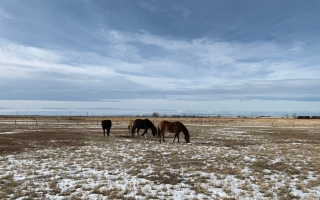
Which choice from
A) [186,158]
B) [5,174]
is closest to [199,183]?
[186,158]

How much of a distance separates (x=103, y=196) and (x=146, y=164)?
13.4 ft

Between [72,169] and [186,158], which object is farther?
[186,158]

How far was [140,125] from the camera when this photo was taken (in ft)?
81.6

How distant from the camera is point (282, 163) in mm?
10984

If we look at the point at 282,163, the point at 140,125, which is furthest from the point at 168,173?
the point at 140,125

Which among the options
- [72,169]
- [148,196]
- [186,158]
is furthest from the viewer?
[186,158]

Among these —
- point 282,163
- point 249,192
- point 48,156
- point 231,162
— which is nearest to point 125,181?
point 249,192

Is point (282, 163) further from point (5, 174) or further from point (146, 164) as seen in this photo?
point (5, 174)

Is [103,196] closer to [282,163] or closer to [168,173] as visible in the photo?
[168,173]

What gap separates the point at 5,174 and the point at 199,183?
24.1 feet

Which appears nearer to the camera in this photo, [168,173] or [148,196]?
[148,196]

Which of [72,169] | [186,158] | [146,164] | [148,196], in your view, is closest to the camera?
[148,196]

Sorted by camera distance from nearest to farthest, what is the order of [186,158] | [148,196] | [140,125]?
1. [148,196]
2. [186,158]
3. [140,125]

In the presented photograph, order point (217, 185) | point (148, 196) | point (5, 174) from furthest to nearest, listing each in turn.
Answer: point (5, 174) < point (217, 185) < point (148, 196)
